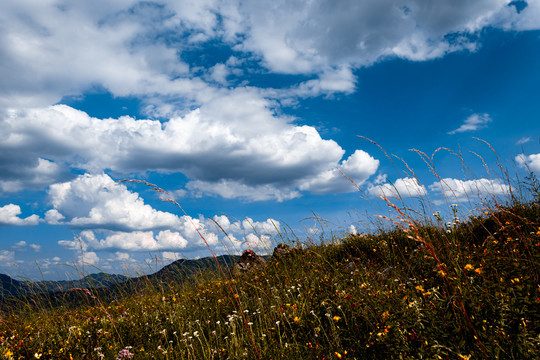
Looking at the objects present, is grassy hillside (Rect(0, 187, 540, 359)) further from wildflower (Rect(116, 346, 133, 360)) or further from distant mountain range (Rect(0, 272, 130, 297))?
distant mountain range (Rect(0, 272, 130, 297))

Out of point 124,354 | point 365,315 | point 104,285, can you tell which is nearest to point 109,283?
point 104,285

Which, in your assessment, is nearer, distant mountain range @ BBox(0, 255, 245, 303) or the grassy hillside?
the grassy hillside

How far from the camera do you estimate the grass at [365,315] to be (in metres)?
2.77

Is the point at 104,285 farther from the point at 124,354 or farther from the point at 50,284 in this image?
the point at 124,354

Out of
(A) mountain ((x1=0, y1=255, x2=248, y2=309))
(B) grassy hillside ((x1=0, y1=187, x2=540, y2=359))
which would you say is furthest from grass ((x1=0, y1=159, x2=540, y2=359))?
(A) mountain ((x1=0, y1=255, x2=248, y2=309))

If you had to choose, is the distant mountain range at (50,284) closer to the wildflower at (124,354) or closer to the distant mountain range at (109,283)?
the distant mountain range at (109,283)

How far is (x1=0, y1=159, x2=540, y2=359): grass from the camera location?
2766 millimetres

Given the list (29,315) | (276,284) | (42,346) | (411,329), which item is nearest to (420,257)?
(411,329)

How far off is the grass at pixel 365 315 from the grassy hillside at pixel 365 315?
0.7 inches

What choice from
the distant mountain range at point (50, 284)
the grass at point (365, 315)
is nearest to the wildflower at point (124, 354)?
the grass at point (365, 315)

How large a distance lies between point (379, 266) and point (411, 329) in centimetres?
281

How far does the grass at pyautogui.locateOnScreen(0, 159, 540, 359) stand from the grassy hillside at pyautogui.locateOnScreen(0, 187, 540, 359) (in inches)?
0.7

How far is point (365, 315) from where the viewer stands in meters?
3.49

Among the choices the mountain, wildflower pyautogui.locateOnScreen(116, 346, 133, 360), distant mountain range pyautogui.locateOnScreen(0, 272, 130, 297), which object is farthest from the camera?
the mountain
